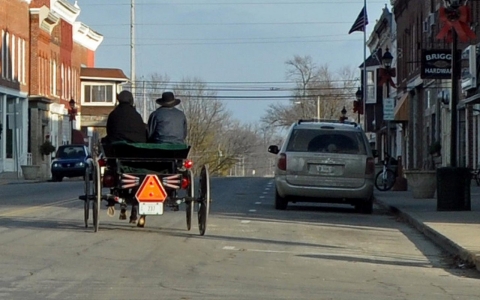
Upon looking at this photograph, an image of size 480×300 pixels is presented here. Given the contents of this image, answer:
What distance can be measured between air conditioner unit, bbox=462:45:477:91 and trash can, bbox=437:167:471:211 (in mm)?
12030

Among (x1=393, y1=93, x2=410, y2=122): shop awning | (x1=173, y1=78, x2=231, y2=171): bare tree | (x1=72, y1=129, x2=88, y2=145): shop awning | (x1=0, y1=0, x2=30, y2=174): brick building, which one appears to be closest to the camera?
(x1=393, y1=93, x2=410, y2=122): shop awning

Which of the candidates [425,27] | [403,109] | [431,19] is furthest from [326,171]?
[403,109]

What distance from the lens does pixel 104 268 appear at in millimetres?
11227

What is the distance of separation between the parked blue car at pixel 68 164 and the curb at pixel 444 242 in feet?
90.1

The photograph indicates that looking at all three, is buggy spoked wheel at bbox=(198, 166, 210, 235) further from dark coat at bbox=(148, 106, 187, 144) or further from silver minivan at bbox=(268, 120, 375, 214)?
silver minivan at bbox=(268, 120, 375, 214)

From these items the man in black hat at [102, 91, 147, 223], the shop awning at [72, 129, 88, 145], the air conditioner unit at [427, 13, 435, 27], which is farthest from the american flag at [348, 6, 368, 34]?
the man in black hat at [102, 91, 147, 223]

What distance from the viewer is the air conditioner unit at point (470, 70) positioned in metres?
32.9

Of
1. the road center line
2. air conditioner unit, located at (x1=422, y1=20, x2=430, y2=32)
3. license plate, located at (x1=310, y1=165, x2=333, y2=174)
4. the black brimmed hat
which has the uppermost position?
air conditioner unit, located at (x1=422, y1=20, x2=430, y2=32)

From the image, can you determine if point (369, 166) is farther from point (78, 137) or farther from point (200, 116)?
point (200, 116)

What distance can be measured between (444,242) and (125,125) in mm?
4866

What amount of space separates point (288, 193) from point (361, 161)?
5.18 feet

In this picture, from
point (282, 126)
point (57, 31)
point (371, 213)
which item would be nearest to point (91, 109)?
point (57, 31)

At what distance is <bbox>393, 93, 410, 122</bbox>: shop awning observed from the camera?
53344mm

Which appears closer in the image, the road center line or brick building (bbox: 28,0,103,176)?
the road center line
